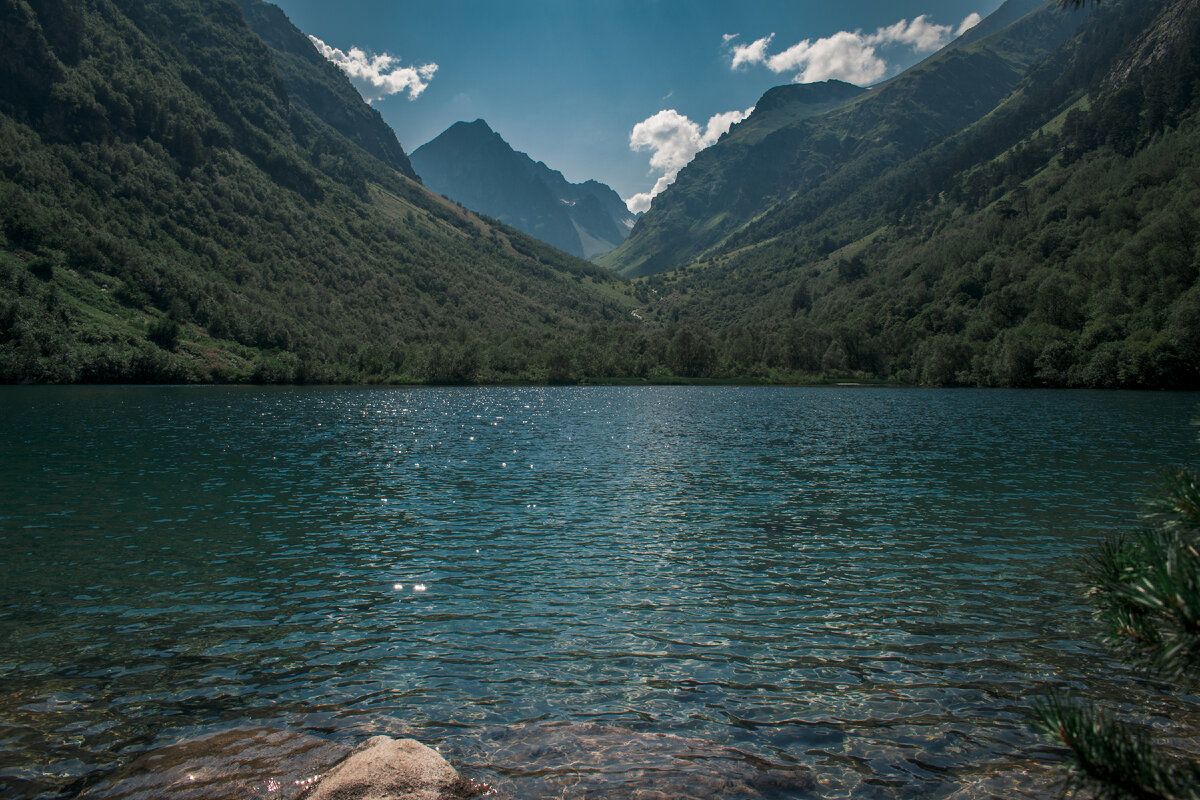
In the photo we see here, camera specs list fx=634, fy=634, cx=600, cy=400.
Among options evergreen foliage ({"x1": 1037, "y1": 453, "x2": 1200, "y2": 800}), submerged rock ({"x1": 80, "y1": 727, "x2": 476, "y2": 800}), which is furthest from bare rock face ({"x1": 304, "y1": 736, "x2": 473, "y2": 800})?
evergreen foliage ({"x1": 1037, "y1": 453, "x2": 1200, "y2": 800})

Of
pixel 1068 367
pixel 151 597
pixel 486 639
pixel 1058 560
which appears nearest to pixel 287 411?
pixel 151 597

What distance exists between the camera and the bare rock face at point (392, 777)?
33.2 ft

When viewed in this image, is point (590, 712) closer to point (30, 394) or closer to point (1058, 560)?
point (1058, 560)

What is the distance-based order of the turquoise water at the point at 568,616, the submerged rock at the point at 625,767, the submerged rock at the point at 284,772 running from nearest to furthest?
the submerged rock at the point at 284,772 → the submerged rock at the point at 625,767 → the turquoise water at the point at 568,616

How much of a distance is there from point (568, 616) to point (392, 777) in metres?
10.4

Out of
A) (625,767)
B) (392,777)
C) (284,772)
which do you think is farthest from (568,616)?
(392,777)

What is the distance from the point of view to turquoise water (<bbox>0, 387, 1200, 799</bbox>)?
42.0 ft

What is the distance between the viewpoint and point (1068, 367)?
153 m

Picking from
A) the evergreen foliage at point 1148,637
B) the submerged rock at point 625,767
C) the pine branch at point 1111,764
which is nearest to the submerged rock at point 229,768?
the submerged rock at point 625,767

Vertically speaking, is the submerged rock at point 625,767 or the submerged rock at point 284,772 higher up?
the submerged rock at point 284,772

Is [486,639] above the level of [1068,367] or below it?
below

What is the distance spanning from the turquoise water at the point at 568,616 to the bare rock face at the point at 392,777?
1.14 m

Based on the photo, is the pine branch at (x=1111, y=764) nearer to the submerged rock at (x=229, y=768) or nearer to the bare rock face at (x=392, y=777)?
the bare rock face at (x=392, y=777)

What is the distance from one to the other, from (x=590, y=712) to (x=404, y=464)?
41943 mm
